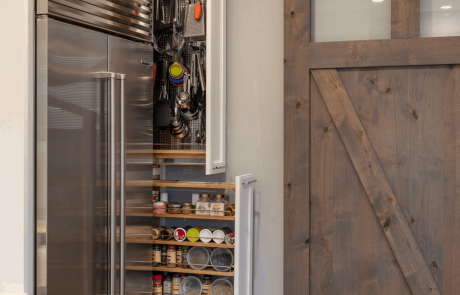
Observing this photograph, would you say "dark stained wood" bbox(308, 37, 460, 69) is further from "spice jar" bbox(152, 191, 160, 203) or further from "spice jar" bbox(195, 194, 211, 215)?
"spice jar" bbox(152, 191, 160, 203)

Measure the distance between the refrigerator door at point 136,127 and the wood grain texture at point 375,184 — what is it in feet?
2.91

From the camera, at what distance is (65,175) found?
1.90 meters

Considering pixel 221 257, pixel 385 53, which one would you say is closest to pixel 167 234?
pixel 221 257

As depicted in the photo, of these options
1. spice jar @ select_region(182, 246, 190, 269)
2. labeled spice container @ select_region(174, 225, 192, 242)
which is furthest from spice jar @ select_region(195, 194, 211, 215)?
spice jar @ select_region(182, 246, 190, 269)

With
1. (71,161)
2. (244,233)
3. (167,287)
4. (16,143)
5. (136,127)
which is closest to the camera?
(16,143)

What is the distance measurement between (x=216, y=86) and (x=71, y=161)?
0.98 metres

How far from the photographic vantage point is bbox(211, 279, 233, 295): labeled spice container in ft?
8.81

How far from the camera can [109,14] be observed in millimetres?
2191

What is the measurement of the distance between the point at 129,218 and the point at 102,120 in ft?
1.64

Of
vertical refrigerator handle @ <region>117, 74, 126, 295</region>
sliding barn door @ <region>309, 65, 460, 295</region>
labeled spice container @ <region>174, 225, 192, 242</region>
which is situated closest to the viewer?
vertical refrigerator handle @ <region>117, 74, 126, 295</region>

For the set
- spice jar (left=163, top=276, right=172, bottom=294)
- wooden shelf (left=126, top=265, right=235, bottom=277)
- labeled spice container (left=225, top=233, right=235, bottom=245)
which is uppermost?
labeled spice container (left=225, top=233, right=235, bottom=245)

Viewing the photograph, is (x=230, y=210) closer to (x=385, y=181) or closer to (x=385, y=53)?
(x=385, y=181)

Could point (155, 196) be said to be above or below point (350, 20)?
below

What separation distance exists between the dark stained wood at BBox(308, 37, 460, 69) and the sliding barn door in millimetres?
42
